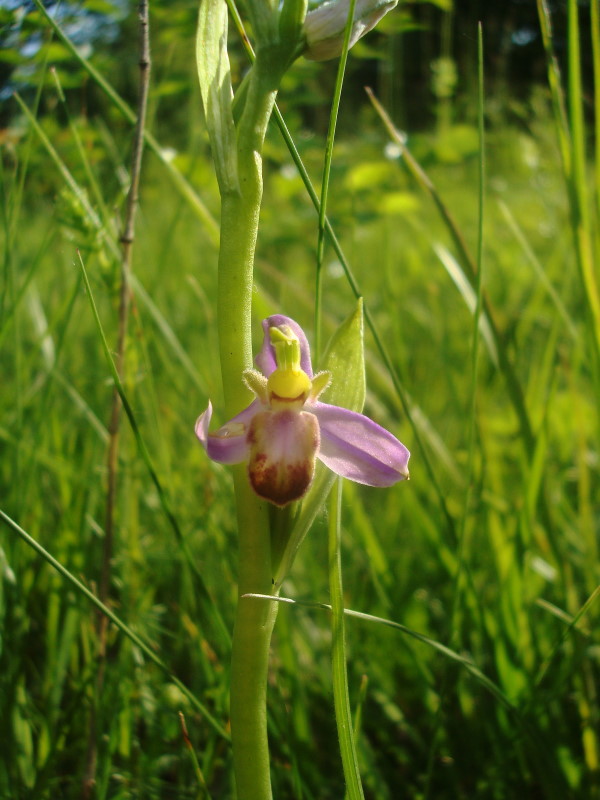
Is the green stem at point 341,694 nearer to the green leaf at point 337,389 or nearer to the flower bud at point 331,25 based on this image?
the green leaf at point 337,389

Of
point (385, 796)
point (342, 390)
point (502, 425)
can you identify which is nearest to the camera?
point (342, 390)

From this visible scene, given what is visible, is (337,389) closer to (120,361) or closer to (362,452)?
(362,452)

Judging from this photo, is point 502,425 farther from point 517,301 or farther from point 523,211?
point 523,211

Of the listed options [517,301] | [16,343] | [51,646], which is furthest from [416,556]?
[517,301]

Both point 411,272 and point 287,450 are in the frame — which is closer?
point 287,450

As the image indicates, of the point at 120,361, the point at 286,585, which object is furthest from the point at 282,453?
the point at 286,585

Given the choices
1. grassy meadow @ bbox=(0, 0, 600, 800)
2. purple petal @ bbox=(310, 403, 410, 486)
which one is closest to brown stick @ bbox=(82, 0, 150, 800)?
grassy meadow @ bbox=(0, 0, 600, 800)

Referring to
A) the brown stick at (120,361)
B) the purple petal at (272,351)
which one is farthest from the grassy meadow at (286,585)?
the purple petal at (272,351)
